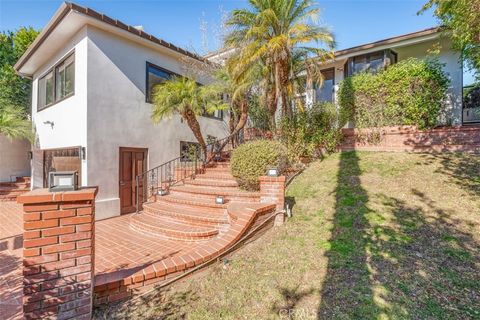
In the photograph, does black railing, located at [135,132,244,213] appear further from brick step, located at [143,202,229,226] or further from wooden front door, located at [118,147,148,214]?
brick step, located at [143,202,229,226]

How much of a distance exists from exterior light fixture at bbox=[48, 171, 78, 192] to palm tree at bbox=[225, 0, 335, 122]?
7027mm

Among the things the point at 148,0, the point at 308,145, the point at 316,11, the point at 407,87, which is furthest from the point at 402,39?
the point at 148,0

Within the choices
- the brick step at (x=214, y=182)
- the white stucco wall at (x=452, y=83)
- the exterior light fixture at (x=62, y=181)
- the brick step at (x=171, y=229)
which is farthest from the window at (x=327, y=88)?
the exterior light fixture at (x=62, y=181)

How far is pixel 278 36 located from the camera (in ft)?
27.8

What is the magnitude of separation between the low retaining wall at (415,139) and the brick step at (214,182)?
5203mm

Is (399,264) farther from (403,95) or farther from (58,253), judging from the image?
(403,95)

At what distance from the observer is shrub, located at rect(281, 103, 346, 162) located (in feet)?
31.4

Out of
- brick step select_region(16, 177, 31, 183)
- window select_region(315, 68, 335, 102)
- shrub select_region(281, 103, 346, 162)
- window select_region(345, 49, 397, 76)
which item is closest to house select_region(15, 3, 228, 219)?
brick step select_region(16, 177, 31, 183)

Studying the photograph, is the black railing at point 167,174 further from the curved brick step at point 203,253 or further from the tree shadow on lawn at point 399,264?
the tree shadow on lawn at point 399,264

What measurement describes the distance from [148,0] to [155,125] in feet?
16.1

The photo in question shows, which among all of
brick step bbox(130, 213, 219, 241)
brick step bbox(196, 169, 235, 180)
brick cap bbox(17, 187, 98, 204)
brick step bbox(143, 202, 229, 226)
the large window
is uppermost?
the large window

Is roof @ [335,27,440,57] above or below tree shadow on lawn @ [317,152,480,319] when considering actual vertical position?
above

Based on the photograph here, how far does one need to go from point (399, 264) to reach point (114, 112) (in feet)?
28.5

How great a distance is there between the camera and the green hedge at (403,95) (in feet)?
30.4
